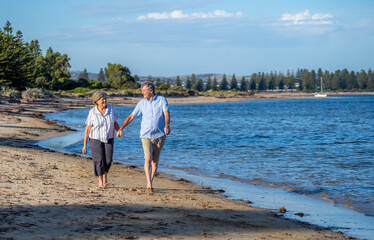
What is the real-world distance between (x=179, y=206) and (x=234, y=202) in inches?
54.1

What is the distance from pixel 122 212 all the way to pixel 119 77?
10575cm

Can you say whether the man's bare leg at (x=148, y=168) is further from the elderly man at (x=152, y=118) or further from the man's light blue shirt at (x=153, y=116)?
the man's light blue shirt at (x=153, y=116)

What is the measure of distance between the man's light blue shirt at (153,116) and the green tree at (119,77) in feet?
333

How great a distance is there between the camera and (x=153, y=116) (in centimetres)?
766

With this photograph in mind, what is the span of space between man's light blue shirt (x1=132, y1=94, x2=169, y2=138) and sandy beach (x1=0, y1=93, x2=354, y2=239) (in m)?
1.10

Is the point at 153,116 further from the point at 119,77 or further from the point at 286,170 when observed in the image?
the point at 119,77

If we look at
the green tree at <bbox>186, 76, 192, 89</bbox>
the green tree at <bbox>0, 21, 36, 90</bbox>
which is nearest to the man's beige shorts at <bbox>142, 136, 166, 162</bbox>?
the green tree at <bbox>0, 21, 36, 90</bbox>

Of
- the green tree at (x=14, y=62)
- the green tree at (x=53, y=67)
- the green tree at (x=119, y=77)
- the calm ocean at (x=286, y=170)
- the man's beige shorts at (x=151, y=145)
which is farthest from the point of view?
the green tree at (x=119, y=77)

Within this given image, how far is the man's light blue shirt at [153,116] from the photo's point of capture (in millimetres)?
7656

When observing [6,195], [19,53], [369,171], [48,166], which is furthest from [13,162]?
[19,53]

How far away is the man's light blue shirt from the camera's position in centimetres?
766

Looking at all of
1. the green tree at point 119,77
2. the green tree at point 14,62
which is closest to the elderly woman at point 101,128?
the green tree at point 14,62

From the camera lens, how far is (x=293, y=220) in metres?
6.73

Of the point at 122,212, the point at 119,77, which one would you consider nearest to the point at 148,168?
the point at 122,212
